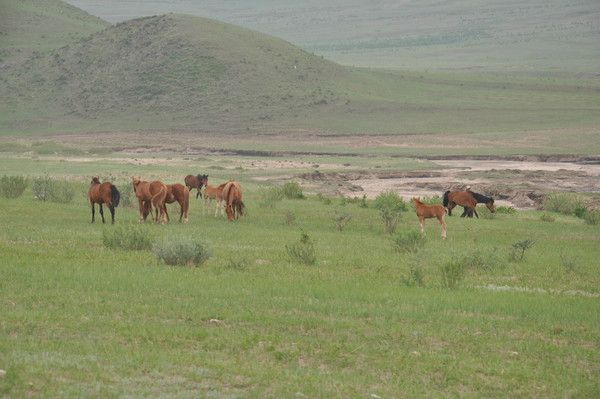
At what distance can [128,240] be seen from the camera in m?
21.0

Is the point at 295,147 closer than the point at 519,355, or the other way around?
the point at 519,355

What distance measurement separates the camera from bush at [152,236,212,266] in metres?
18.5

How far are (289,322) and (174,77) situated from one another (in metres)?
82.2

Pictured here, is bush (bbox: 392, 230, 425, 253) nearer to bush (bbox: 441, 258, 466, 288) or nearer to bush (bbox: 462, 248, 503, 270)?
bush (bbox: 462, 248, 503, 270)

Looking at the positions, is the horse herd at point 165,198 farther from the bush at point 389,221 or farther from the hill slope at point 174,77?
the hill slope at point 174,77

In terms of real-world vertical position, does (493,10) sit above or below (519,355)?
above

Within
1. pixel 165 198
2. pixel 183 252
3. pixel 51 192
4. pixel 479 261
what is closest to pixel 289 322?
pixel 183 252

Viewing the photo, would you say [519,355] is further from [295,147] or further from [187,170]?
[295,147]

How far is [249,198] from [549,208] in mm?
9888

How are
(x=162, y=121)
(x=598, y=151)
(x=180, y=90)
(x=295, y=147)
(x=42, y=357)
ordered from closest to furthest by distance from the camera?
(x=42, y=357)
(x=598, y=151)
(x=295, y=147)
(x=162, y=121)
(x=180, y=90)

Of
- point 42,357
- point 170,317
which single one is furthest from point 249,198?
point 42,357

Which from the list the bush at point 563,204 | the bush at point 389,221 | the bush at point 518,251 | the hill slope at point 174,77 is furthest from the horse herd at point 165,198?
the hill slope at point 174,77

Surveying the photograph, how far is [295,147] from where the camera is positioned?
242 feet

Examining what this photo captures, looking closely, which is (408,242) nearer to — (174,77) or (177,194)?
(177,194)
